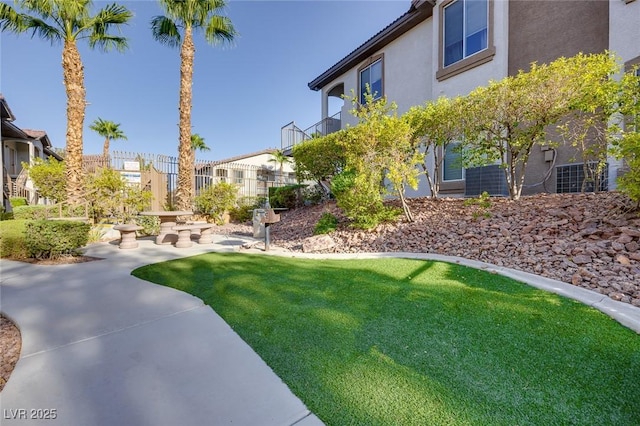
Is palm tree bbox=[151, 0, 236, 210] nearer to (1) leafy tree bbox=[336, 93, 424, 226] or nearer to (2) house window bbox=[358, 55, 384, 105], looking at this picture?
(2) house window bbox=[358, 55, 384, 105]

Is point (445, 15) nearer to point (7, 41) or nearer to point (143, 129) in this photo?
point (7, 41)

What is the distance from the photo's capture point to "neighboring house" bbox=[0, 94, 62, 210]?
1527 cm

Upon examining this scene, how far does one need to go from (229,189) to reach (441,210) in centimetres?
911

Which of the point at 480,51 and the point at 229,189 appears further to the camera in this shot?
the point at 229,189

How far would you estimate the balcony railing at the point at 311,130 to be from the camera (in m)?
15.3

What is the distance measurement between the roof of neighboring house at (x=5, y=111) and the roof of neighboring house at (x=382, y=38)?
1561cm

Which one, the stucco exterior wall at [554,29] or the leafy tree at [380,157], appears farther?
the stucco exterior wall at [554,29]

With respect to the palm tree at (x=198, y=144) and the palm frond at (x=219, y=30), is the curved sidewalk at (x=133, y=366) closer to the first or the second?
the palm frond at (x=219, y=30)

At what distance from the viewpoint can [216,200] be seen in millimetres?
12609

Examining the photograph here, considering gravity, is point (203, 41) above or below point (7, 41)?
above

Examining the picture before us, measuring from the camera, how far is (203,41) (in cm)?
1231

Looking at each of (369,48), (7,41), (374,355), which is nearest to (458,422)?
(374,355)

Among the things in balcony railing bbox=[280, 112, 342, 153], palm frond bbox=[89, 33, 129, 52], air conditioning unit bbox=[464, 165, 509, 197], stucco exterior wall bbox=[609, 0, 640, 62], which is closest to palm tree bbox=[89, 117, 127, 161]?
palm frond bbox=[89, 33, 129, 52]

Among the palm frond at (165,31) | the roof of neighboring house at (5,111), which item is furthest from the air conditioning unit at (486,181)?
the roof of neighboring house at (5,111)
